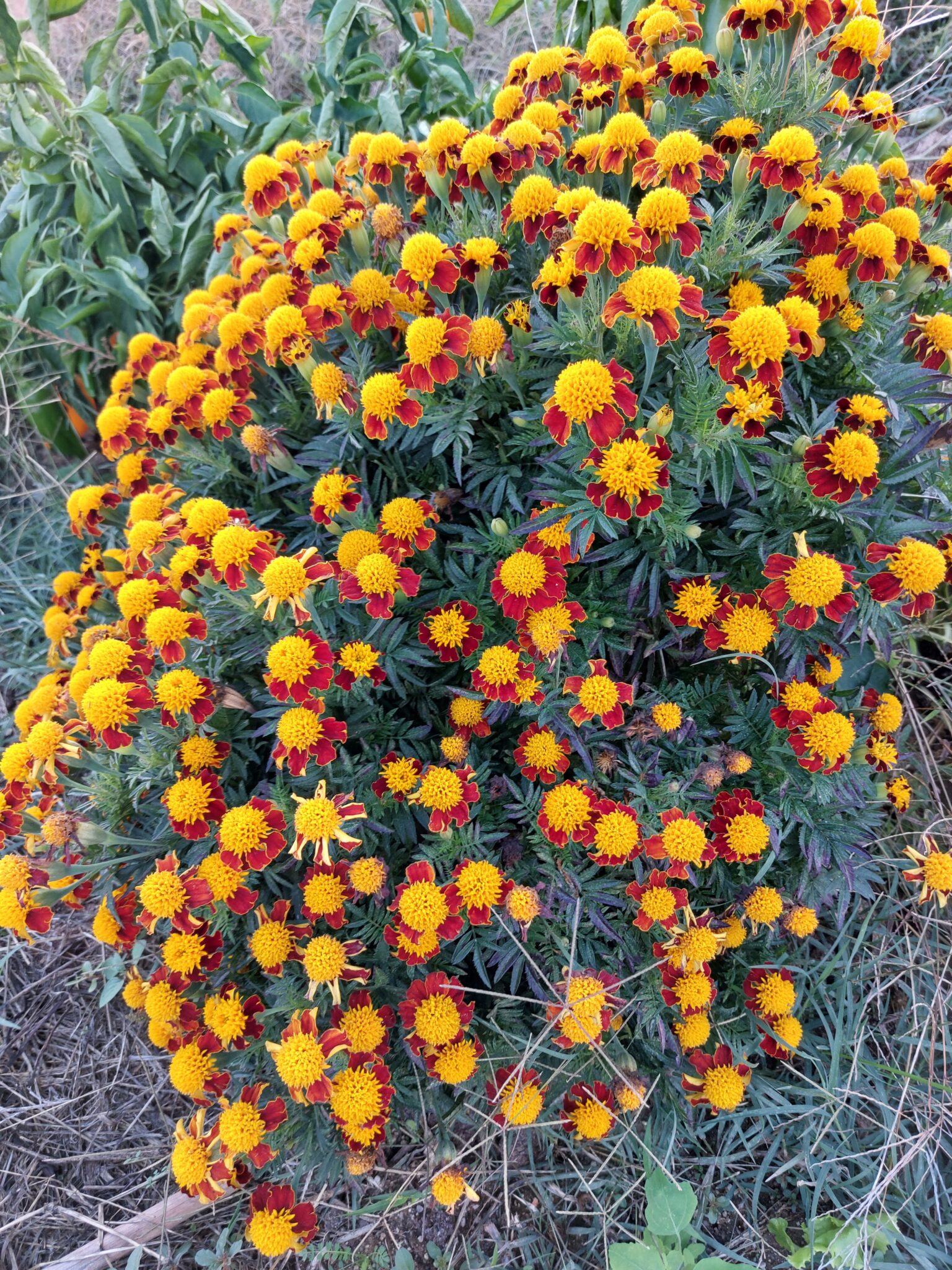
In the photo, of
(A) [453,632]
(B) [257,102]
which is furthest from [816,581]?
(B) [257,102]

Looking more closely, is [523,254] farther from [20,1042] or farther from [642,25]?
[20,1042]

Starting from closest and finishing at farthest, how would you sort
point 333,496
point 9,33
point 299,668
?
point 299,668, point 333,496, point 9,33

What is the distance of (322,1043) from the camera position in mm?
1857

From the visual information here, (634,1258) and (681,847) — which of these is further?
(681,847)

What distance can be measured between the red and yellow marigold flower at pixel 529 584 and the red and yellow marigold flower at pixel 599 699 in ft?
0.67

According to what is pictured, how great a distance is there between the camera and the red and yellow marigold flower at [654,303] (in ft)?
5.64

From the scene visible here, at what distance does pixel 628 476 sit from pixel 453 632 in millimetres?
615

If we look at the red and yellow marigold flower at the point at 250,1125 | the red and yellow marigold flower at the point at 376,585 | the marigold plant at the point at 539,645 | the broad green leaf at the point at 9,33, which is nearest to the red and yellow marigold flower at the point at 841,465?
the marigold plant at the point at 539,645

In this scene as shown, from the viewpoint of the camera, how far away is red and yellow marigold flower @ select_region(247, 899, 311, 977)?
2006 mm

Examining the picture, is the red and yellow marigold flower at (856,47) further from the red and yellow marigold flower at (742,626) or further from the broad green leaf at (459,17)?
the broad green leaf at (459,17)

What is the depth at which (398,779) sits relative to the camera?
6.82ft

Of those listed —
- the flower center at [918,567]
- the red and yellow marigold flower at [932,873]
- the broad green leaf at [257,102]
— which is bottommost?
the red and yellow marigold flower at [932,873]

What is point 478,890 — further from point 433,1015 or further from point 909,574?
point 909,574

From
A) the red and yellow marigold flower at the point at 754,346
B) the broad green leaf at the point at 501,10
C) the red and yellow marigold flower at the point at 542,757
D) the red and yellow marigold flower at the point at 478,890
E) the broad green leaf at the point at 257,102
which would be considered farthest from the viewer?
the broad green leaf at the point at 257,102
